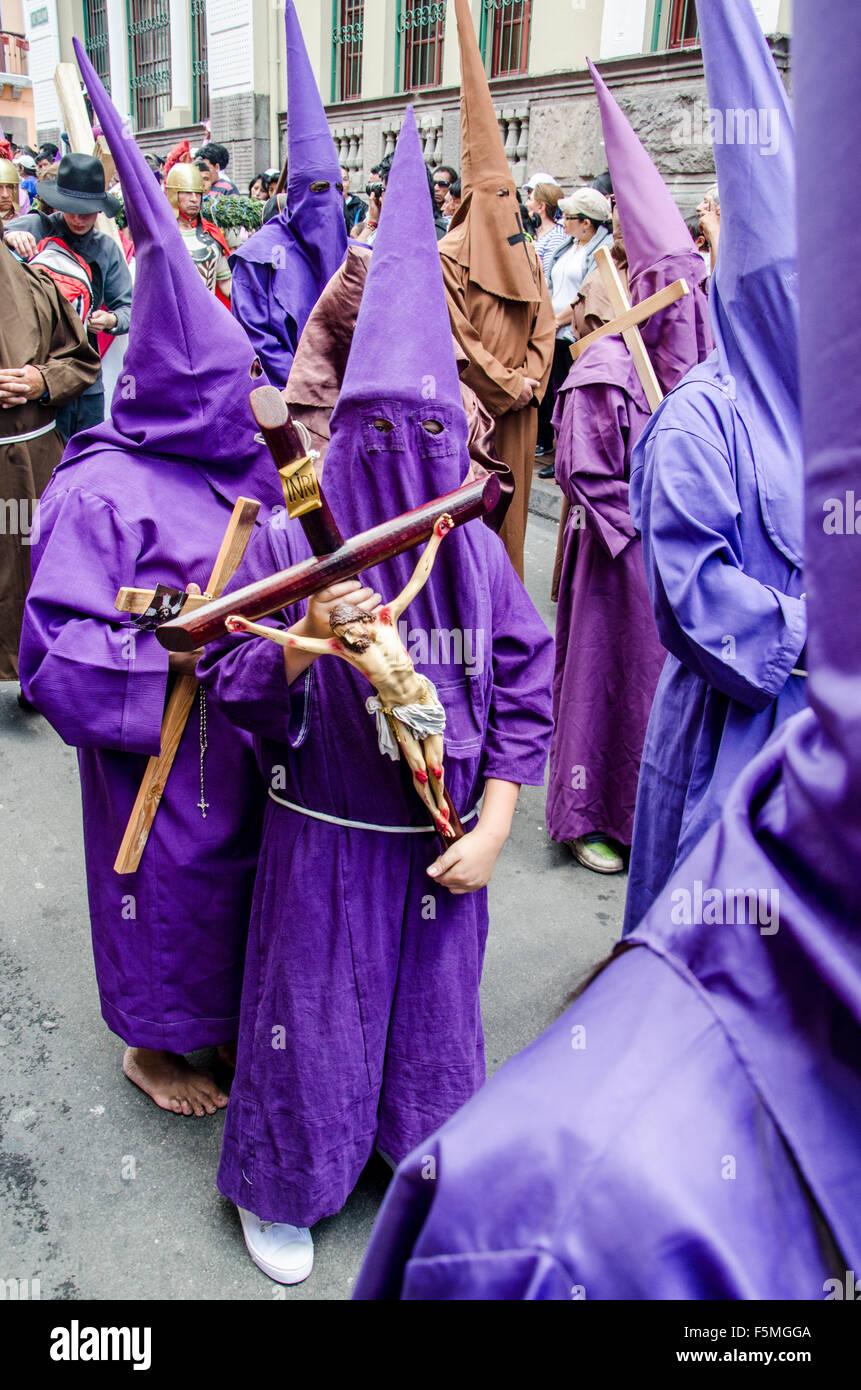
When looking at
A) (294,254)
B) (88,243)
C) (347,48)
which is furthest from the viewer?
(347,48)

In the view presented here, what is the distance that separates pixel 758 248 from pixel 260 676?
4.30ft

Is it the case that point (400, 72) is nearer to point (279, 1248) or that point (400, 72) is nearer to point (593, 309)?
point (593, 309)

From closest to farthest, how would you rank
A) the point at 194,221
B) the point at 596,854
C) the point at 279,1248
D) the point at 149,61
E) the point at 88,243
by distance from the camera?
the point at 279,1248 < the point at 596,854 < the point at 88,243 < the point at 194,221 < the point at 149,61

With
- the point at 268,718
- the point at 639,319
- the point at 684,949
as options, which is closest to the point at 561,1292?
the point at 684,949

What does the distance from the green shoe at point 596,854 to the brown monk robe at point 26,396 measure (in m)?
2.67

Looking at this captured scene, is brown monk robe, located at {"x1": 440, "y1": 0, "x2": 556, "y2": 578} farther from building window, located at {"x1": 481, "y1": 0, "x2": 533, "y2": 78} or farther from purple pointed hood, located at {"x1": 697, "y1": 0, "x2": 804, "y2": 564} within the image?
building window, located at {"x1": 481, "y1": 0, "x2": 533, "y2": 78}

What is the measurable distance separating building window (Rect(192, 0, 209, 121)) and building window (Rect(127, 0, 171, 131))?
909 millimetres

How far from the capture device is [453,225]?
5297 millimetres

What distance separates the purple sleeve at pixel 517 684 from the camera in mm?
2047

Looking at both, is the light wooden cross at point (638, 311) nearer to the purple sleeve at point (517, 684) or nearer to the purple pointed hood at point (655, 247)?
the purple pointed hood at point (655, 247)

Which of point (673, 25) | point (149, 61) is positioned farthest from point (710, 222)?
point (149, 61)

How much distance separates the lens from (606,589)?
3775 mm

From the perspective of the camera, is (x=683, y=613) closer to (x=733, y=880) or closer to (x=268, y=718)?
(x=268, y=718)

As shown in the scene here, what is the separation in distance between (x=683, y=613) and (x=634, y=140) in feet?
5.75
